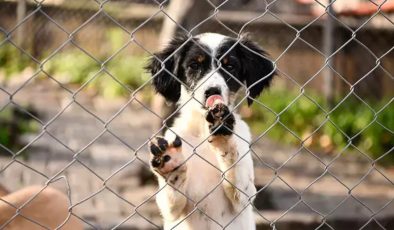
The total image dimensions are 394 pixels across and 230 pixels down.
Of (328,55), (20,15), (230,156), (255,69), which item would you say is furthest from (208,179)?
(20,15)

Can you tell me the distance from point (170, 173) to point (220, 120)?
34 cm

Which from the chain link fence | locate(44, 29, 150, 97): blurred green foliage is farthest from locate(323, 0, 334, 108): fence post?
locate(44, 29, 150, 97): blurred green foliage

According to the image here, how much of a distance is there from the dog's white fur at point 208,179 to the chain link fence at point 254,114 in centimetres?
175

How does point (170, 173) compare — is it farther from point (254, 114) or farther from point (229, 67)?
point (254, 114)

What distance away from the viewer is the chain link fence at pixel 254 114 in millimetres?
6371

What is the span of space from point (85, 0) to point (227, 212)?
5.32 metres

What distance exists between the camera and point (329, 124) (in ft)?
27.7

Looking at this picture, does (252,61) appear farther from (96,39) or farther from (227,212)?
(96,39)

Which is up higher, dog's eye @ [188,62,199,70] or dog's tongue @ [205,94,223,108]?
dog's eye @ [188,62,199,70]

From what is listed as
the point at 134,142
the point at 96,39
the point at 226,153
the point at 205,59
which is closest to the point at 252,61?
the point at 205,59

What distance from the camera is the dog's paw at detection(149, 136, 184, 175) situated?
10.8 ft

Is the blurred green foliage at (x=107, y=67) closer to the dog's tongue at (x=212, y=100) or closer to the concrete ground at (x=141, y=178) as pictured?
the concrete ground at (x=141, y=178)

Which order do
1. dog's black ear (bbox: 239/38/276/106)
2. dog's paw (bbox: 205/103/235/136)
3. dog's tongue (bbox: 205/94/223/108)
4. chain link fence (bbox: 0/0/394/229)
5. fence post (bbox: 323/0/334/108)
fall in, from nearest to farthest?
dog's paw (bbox: 205/103/235/136) < dog's tongue (bbox: 205/94/223/108) < dog's black ear (bbox: 239/38/276/106) < chain link fence (bbox: 0/0/394/229) < fence post (bbox: 323/0/334/108)

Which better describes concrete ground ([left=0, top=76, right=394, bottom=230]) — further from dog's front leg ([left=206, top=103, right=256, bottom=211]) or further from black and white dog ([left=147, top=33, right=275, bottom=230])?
dog's front leg ([left=206, top=103, right=256, bottom=211])
